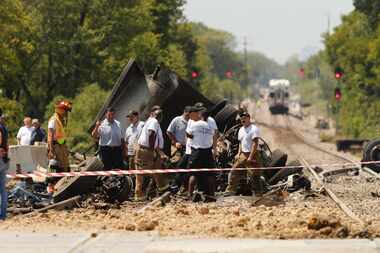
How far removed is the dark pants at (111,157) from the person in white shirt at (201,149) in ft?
6.01

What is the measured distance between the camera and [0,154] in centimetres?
1642

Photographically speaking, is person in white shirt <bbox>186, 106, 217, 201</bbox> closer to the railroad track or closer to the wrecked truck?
the wrecked truck

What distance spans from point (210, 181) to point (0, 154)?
4.44 m

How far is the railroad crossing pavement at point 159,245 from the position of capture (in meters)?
11.8

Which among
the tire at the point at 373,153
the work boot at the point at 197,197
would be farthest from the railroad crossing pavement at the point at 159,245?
the tire at the point at 373,153

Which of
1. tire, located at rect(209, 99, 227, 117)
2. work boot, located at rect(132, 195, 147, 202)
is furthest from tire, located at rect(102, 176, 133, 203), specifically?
tire, located at rect(209, 99, 227, 117)

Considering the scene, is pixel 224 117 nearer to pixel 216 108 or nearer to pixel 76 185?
pixel 216 108

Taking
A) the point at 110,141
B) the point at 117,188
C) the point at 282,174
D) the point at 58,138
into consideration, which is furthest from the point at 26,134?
the point at 282,174

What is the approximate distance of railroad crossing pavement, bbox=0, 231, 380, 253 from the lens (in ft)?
38.8

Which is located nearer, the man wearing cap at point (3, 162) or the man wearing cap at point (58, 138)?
the man wearing cap at point (3, 162)

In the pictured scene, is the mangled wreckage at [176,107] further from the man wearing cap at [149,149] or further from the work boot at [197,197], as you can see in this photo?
the work boot at [197,197]

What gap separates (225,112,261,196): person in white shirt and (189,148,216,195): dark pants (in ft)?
2.03

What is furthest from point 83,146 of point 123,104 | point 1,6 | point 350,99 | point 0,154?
point 350,99

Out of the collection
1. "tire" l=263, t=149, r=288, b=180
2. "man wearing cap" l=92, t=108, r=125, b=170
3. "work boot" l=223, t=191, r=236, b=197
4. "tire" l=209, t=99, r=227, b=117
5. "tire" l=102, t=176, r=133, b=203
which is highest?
"tire" l=209, t=99, r=227, b=117
